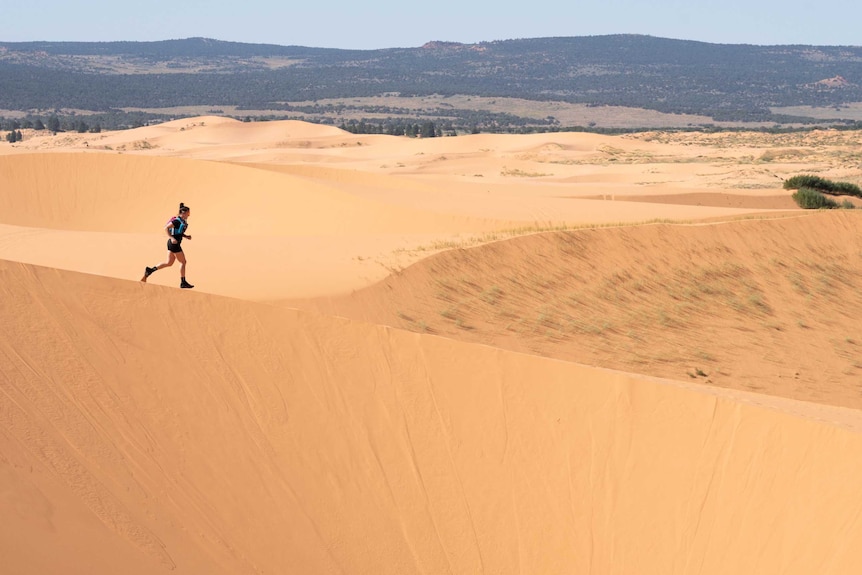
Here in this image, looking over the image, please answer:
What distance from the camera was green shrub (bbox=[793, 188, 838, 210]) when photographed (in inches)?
1300

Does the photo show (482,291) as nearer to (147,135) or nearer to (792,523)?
(792,523)

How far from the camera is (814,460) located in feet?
28.4

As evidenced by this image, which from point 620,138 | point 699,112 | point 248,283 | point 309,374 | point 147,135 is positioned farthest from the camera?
point 699,112

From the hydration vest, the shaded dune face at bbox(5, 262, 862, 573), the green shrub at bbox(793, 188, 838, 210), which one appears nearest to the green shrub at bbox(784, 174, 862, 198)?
the green shrub at bbox(793, 188, 838, 210)

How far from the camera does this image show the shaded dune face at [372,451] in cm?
776

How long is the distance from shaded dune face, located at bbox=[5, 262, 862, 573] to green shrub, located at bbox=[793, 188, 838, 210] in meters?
24.8

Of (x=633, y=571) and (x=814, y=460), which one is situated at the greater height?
(x=814, y=460)

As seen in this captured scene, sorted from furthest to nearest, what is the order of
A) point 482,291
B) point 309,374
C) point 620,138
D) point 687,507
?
point 620,138
point 482,291
point 309,374
point 687,507

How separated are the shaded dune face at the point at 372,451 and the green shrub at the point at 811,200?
975 inches

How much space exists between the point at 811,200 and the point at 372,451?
1084 inches

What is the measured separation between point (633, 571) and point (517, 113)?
467 ft

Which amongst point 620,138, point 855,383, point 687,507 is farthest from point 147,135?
point 687,507

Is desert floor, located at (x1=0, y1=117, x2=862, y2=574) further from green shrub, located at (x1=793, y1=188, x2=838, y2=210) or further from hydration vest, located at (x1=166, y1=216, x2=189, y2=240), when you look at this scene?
green shrub, located at (x1=793, y1=188, x2=838, y2=210)

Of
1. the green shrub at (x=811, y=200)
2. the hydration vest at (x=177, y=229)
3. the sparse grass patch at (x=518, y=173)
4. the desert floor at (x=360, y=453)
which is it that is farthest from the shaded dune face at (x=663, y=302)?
the sparse grass patch at (x=518, y=173)
